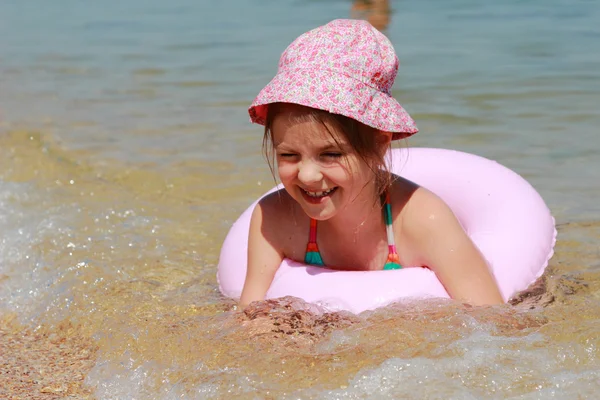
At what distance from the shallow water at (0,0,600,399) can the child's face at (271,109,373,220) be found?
362 mm

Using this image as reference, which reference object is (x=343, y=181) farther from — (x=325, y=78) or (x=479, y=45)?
(x=479, y=45)

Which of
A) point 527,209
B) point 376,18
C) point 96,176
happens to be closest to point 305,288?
point 527,209

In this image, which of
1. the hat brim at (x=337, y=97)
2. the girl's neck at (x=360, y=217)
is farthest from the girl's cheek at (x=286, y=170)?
the girl's neck at (x=360, y=217)

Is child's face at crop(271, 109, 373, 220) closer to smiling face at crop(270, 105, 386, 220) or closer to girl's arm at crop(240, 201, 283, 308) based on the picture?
smiling face at crop(270, 105, 386, 220)

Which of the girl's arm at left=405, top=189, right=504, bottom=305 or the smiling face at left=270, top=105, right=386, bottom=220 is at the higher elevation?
the smiling face at left=270, top=105, right=386, bottom=220

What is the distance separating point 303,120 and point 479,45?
590cm

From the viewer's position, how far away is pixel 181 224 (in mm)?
4656

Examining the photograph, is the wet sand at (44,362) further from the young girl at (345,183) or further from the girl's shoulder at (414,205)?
the girl's shoulder at (414,205)

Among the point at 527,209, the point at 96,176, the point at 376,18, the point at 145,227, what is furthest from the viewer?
the point at 376,18

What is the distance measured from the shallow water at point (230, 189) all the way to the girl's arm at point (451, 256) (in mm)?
74

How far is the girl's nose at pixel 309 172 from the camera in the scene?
290 cm

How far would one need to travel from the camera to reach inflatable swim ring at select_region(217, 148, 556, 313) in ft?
10.1

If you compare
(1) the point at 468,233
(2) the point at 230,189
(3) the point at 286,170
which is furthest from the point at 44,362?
(2) the point at 230,189

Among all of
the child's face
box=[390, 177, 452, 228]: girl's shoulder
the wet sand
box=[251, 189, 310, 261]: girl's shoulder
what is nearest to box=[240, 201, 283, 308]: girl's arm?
box=[251, 189, 310, 261]: girl's shoulder
